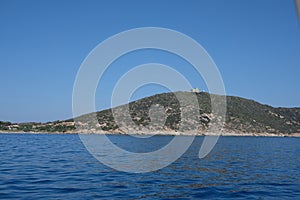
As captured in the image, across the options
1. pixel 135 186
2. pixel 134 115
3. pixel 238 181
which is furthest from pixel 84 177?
pixel 134 115

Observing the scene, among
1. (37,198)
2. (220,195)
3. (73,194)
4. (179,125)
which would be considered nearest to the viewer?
(37,198)

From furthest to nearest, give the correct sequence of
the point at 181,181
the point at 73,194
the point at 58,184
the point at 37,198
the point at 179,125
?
1. the point at 179,125
2. the point at 181,181
3. the point at 58,184
4. the point at 73,194
5. the point at 37,198

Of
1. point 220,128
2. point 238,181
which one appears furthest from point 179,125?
point 238,181

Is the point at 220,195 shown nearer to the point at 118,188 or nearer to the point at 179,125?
the point at 118,188

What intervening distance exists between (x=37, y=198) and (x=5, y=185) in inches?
187

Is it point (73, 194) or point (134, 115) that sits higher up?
point (134, 115)

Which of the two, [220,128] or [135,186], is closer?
[135,186]

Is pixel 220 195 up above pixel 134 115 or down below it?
below

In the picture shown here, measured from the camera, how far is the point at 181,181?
25.1m

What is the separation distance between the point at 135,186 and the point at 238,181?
9300 millimetres

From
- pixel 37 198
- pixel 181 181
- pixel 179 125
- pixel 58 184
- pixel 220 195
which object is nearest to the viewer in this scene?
pixel 37 198

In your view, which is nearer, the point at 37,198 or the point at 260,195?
the point at 37,198

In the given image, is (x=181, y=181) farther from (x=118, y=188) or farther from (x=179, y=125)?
(x=179, y=125)

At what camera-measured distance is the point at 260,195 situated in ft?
67.3
